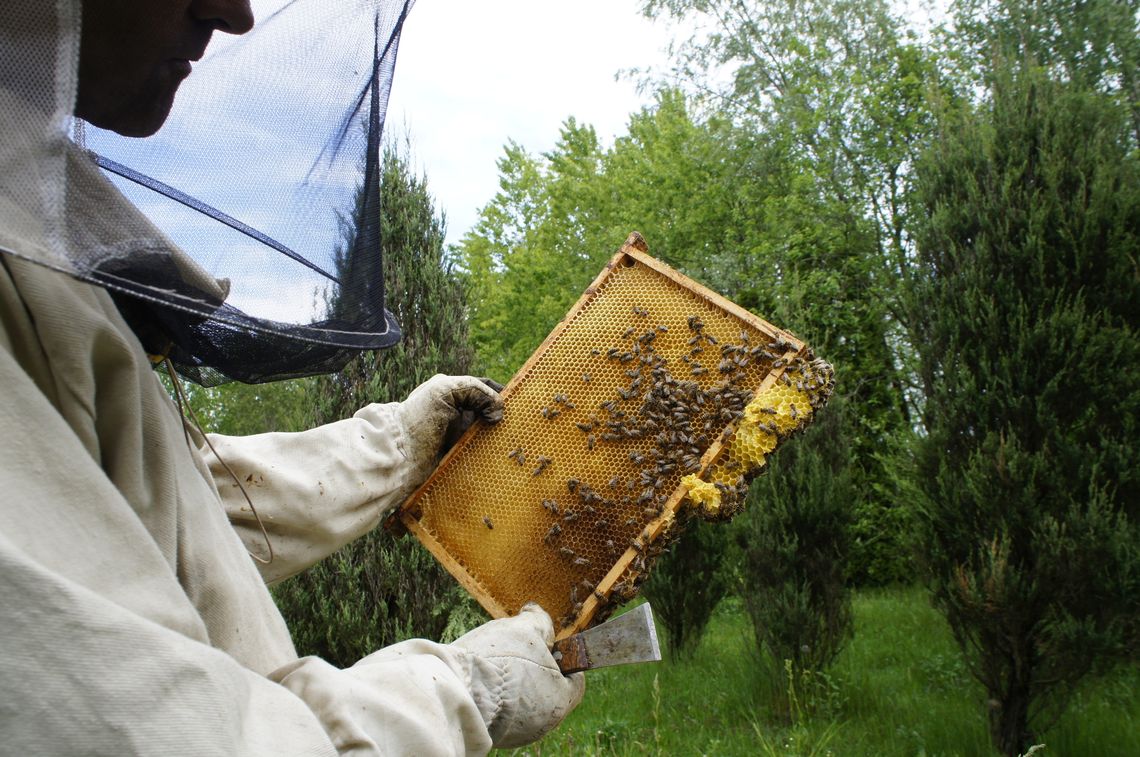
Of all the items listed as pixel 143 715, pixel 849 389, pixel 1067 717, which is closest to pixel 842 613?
pixel 1067 717

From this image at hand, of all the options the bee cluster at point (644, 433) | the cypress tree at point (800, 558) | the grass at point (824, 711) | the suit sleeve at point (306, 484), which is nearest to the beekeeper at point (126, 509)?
the suit sleeve at point (306, 484)

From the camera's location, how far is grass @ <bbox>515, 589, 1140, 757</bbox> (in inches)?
237

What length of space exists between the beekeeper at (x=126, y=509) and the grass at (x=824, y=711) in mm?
3549

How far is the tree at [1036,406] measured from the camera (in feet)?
18.1

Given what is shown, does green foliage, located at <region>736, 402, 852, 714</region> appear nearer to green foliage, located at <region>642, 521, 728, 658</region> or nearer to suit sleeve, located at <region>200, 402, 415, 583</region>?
green foliage, located at <region>642, 521, 728, 658</region>

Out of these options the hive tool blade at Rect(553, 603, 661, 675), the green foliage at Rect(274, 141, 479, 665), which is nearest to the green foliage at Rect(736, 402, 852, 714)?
the green foliage at Rect(274, 141, 479, 665)

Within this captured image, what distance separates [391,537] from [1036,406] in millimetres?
4341

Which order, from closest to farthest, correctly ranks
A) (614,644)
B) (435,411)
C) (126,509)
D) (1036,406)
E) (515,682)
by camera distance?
1. (126,509)
2. (515,682)
3. (614,644)
4. (435,411)
5. (1036,406)

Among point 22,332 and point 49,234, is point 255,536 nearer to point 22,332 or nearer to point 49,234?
point 22,332

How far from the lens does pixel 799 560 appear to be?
7516 mm

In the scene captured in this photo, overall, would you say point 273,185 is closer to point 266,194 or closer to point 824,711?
point 266,194

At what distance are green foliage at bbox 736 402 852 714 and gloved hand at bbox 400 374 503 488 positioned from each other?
5.00m

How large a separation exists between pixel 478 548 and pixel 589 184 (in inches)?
880

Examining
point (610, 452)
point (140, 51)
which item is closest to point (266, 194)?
point (140, 51)
